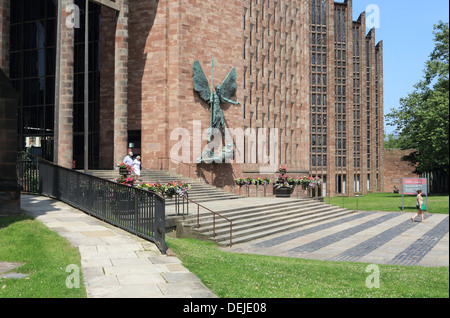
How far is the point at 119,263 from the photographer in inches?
352

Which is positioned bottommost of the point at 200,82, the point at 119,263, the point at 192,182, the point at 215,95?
the point at 119,263

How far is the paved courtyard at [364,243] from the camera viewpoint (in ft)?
45.8

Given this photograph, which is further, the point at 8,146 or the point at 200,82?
the point at 200,82

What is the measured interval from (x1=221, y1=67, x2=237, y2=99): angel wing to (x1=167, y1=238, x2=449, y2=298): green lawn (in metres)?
24.0

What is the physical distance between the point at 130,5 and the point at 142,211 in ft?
83.1

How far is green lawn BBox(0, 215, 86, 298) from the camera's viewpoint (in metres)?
6.89

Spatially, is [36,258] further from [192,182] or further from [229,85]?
[229,85]

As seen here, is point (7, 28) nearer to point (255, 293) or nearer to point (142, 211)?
point (142, 211)

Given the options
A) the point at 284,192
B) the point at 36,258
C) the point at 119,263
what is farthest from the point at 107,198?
the point at 284,192

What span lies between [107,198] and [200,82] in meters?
19.8

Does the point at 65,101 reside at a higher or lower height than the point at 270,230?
higher

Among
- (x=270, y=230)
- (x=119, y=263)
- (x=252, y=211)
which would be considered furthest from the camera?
(x=252, y=211)

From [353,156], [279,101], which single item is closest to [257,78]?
[279,101]
